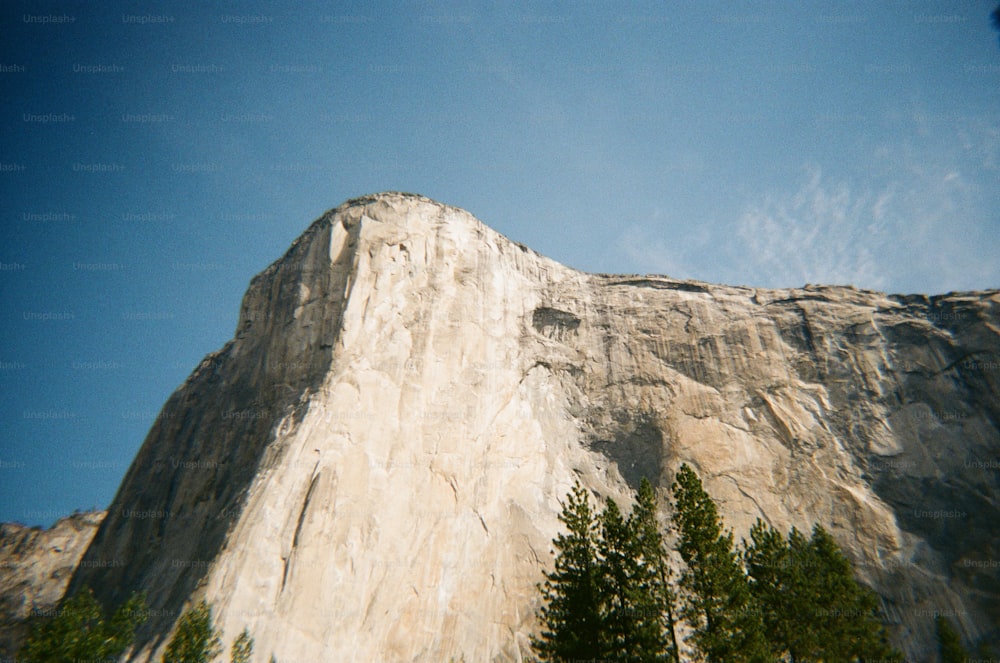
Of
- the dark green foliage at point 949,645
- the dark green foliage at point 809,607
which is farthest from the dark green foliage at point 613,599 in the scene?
the dark green foliage at point 949,645

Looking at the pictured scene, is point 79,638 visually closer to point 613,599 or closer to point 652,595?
point 613,599

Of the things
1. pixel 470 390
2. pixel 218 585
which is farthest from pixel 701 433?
pixel 218 585

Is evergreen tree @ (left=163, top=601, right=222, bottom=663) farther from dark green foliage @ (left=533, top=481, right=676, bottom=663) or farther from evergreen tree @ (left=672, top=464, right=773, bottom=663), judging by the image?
evergreen tree @ (left=672, top=464, right=773, bottom=663)

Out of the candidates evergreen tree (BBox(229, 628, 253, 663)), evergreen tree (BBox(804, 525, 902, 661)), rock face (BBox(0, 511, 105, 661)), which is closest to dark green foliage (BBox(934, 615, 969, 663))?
evergreen tree (BBox(804, 525, 902, 661))

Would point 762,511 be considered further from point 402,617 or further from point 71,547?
point 71,547

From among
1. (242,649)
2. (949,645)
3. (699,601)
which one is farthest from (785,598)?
(242,649)
